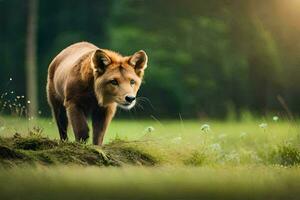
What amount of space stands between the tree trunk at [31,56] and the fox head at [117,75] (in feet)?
20.8

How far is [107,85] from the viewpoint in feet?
25.8

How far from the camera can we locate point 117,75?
782cm

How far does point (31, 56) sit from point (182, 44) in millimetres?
3376

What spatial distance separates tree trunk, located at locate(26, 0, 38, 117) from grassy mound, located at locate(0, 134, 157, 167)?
693cm

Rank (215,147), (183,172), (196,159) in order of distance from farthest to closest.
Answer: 1. (215,147)
2. (196,159)
3. (183,172)

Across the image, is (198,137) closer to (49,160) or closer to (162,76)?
(49,160)

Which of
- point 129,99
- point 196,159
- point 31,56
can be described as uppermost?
point 31,56

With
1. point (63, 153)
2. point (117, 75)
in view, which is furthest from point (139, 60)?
point (63, 153)

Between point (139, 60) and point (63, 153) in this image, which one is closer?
point (63, 153)

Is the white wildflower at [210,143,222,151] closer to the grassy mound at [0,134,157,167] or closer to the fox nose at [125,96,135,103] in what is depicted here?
the grassy mound at [0,134,157,167]

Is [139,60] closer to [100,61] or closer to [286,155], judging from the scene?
[100,61]

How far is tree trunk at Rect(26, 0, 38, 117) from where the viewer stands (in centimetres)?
1457

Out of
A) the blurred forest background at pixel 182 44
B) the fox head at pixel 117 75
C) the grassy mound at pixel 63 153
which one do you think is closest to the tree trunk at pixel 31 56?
the blurred forest background at pixel 182 44

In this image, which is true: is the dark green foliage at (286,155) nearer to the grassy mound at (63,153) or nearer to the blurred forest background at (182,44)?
the grassy mound at (63,153)
